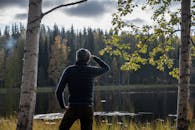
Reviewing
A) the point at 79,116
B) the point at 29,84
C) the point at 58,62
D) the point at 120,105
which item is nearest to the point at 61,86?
the point at 79,116

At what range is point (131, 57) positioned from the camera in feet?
34.2

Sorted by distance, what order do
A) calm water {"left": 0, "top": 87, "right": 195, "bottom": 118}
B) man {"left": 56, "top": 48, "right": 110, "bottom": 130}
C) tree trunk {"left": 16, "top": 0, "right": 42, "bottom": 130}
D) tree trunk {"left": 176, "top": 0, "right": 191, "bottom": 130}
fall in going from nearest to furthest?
man {"left": 56, "top": 48, "right": 110, "bottom": 130} → tree trunk {"left": 16, "top": 0, "right": 42, "bottom": 130} → tree trunk {"left": 176, "top": 0, "right": 191, "bottom": 130} → calm water {"left": 0, "top": 87, "right": 195, "bottom": 118}

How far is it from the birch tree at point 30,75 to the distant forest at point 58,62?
255 feet

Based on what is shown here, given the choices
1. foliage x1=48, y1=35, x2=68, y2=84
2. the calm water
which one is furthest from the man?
foliage x1=48, y1=35, x2=68, y2=84

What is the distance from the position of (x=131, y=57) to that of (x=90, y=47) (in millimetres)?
116127

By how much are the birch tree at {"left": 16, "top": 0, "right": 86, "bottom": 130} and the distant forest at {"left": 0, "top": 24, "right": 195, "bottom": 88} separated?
255ft

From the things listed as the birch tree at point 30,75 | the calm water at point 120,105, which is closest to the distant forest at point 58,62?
the calm water at point 120,105

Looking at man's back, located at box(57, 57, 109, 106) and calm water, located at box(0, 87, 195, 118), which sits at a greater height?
man's back, located at box(57, 57, 109, 106)

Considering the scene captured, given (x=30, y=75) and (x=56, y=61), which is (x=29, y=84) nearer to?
(x=30, y=75)

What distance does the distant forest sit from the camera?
90.4 metres

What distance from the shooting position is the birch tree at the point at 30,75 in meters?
7.62

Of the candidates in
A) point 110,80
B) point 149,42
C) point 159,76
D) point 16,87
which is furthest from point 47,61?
point 149,42

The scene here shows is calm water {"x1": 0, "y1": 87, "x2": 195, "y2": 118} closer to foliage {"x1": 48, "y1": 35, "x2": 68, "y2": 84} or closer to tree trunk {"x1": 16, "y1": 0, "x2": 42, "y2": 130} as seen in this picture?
tree trunk {"x1": 16, "y1": 0, "x2": 42, "y2": 130}

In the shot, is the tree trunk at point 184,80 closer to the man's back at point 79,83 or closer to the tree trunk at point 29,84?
the man's back at point 79,83
